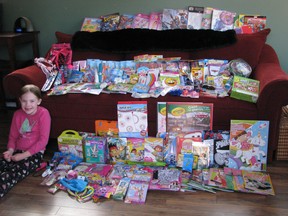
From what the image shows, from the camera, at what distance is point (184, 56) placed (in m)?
2.68

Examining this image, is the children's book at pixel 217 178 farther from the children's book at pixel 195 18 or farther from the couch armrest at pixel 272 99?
the children's book at pixel 195 18

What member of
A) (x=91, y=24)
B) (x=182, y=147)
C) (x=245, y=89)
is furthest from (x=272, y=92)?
(x=91, y=24)

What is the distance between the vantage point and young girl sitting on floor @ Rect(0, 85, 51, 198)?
2.14 m

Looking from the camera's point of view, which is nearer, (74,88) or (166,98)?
(166,98)

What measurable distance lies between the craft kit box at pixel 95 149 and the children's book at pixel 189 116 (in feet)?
1.62

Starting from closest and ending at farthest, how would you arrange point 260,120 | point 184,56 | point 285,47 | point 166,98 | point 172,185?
point 172,185 → point 260,120 → point 166,98 → point 184,56 → point 285,47

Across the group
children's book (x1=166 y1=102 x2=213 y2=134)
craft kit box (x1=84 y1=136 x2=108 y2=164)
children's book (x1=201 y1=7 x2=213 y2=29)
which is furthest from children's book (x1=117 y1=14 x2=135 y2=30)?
craft kit box (x1=84 y1=136 x2=108 y2=164)

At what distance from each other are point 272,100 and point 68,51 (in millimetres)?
1735

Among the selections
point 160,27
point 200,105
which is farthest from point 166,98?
point 160,27

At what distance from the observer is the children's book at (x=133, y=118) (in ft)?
7.32

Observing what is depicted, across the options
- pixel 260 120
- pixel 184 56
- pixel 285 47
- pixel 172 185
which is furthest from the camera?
pixel 285 47

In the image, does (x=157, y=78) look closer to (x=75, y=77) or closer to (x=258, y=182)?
(x=75, y=77)

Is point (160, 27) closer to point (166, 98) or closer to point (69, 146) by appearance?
point (166, 98)

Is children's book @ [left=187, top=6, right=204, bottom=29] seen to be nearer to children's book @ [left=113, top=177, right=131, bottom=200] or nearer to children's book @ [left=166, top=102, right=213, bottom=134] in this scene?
children's book @ [left=166, top=102, right=213, bottom=134]
